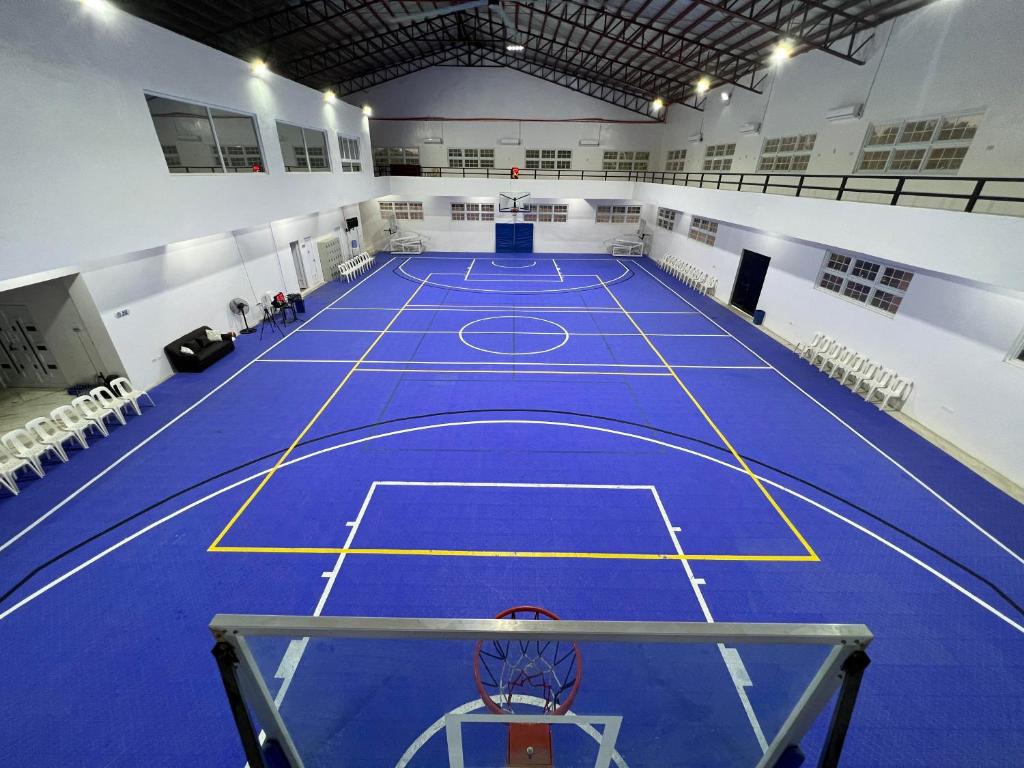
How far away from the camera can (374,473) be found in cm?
927

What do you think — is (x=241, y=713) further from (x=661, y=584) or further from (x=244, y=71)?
(x=244, y=71)

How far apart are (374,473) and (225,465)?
3.27 m

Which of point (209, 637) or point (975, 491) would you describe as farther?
point (975, 491)

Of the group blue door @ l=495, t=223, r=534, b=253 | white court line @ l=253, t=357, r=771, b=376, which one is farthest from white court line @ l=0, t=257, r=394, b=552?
blue door @ l=495, t=223, r=534, b=253

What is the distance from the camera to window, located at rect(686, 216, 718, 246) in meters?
22.0

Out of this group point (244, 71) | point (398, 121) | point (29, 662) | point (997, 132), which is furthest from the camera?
point (398, 121)

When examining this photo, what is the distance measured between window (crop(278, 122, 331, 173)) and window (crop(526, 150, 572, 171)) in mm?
15430

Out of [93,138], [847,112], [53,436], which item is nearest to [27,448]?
[53,436]

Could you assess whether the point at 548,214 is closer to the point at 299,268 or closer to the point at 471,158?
the point at 471,158

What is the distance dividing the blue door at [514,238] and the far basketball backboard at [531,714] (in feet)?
99.9

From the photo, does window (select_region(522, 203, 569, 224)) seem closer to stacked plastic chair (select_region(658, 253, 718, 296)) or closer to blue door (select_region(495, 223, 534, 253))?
blue door (select_region(495, 223, 534, 253))

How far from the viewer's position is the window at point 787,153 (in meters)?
16.5

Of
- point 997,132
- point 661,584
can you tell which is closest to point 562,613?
point 661,584

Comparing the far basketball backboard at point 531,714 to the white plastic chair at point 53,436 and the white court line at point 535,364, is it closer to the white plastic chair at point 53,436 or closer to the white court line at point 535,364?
the white plastic chair at point 53,436
